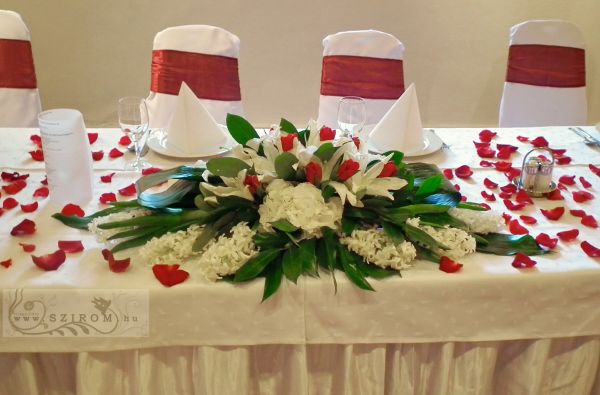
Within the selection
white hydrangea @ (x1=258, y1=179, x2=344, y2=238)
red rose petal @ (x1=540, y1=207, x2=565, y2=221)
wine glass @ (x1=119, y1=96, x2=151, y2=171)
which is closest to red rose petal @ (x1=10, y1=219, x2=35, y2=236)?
wine glass @ (x1=119, y1=96, x2=151, y2=171)

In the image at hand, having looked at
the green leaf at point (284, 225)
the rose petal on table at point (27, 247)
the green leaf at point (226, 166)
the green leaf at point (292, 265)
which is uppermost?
the green leaf at point (226, 166)

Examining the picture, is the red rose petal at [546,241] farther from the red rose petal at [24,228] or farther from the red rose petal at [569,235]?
the red rose petal at [24,228]

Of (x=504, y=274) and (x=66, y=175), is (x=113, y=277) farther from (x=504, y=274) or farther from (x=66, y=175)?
(x=504, y=274)

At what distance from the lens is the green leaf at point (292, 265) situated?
1051mm

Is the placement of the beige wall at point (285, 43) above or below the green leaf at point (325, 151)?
below

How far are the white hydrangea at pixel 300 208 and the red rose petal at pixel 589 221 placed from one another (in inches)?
20.7

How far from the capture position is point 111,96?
317cm

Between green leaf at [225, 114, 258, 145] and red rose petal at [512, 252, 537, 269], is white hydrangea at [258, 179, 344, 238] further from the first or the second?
red rose petal at [512, 252, 537, 269]

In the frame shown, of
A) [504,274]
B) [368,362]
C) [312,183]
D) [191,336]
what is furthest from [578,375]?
[191,336]

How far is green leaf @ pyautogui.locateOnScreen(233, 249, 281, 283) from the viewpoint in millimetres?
1061

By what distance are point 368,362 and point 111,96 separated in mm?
2413

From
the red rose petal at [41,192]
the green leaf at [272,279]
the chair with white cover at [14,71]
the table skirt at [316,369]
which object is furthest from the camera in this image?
the chair with white cover at [14,71]

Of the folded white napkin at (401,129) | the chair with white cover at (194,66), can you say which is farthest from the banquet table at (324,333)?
the chair with white cover at (194,66)

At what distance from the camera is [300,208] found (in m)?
1.08
